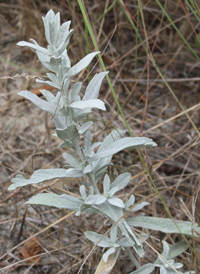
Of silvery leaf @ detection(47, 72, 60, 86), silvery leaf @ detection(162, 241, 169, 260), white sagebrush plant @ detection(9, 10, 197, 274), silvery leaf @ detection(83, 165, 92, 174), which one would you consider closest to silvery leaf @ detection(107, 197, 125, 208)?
white sagebrush plant @ detection(9, 10, 197, 274)

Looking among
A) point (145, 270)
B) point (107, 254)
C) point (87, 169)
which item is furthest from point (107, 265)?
point (87, 169)

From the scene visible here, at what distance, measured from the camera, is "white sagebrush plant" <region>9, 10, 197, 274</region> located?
91cm

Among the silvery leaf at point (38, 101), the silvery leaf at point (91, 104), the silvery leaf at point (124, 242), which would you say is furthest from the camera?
the silvery leaf at point (124, 242)

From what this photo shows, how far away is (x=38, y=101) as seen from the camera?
97 centimetres

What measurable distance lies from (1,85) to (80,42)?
0.70 m

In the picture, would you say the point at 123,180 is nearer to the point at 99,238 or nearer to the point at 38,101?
the point at 99,238

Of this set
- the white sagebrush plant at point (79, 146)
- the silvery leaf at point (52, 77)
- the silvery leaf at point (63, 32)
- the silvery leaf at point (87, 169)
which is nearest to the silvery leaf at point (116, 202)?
the white sagebrush plant at point (79, 146)

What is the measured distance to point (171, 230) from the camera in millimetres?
1126

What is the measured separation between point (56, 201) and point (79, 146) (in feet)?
0.77

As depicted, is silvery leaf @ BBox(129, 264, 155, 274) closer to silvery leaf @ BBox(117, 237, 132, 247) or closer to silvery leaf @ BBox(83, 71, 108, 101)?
silvery leaf @ BBox(117, 237, 132, 247)

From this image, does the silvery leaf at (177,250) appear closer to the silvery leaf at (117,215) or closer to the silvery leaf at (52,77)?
the silvery leaf at (117,215)

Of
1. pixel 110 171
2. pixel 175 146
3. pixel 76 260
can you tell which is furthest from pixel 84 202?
pixel 175 146

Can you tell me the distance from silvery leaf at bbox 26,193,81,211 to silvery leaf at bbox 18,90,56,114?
344 millimetres

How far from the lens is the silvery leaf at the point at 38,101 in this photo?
0.95 m
